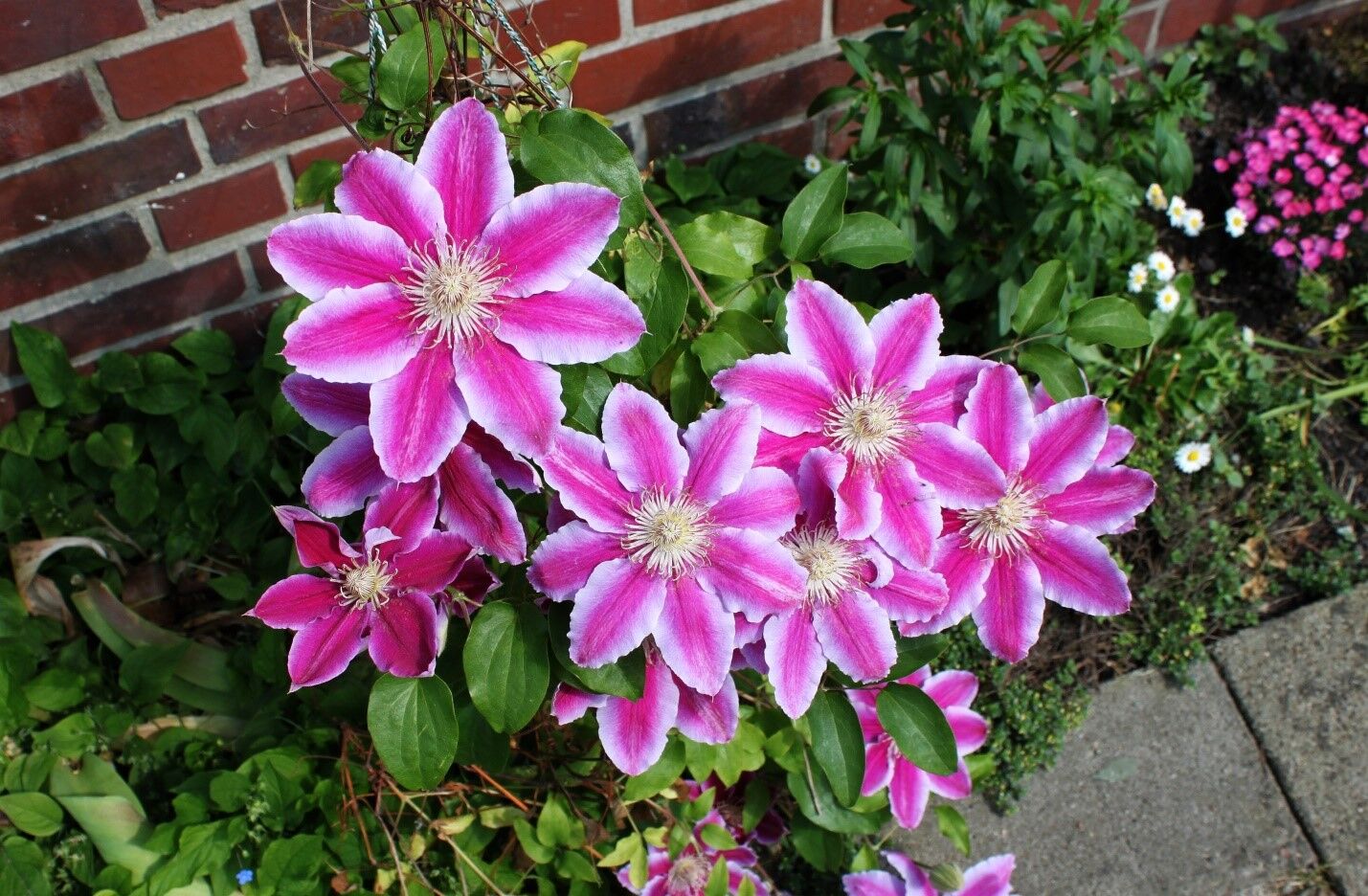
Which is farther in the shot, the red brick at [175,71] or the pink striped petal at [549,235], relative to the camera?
the red brick at [175,71]

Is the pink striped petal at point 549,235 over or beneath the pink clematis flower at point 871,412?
over

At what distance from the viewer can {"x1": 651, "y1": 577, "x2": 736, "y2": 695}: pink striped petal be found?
965 mm

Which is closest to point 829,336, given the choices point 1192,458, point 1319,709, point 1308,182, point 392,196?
point 392,196

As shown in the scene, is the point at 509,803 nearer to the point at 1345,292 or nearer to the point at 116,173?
the point at 116,173

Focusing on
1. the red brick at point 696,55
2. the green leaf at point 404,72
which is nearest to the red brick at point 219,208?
the red brick at point 696,55

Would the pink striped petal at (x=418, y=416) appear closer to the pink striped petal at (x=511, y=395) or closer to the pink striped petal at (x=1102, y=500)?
the pink striped petal at (x=511, y=395)

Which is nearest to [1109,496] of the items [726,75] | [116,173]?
[726,75]

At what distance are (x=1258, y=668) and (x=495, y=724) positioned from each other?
148 centimetres

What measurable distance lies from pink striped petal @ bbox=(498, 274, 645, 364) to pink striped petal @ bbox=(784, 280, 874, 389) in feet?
0.55

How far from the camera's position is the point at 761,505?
0.97m

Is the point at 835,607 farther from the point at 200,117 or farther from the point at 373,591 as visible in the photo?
the point at 200,117

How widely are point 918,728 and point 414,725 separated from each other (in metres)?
0.50

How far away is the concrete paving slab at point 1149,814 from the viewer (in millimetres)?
1757

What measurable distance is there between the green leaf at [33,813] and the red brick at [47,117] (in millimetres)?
834
